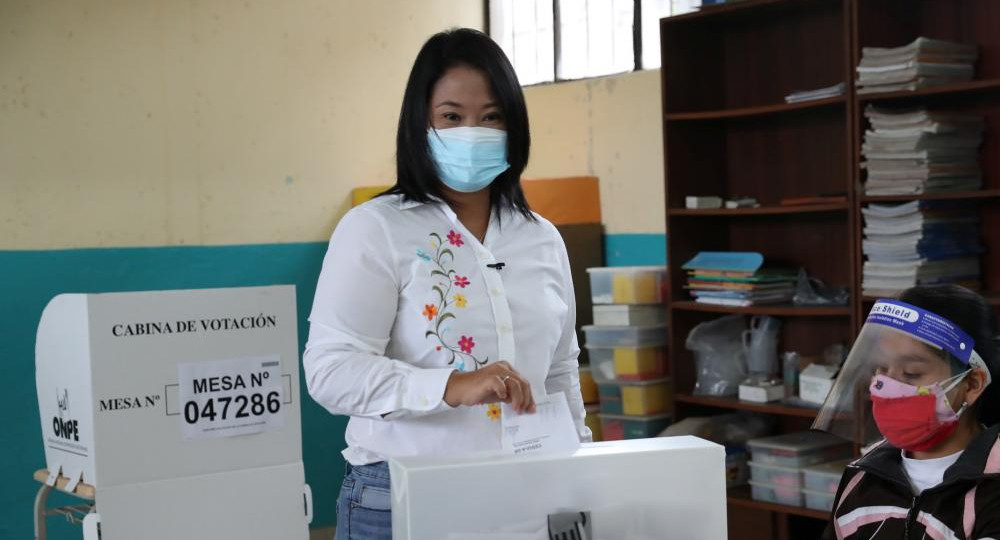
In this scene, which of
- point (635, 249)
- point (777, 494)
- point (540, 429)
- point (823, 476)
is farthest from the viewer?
point (635, 249)

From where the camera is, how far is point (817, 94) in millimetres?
3527

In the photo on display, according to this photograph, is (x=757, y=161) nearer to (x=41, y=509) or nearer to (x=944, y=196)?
(x=944, y=196)

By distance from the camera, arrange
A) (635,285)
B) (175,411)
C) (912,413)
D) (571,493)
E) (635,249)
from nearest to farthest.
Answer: (571,493), (912,413), (175,411), (635,285), (635,249)

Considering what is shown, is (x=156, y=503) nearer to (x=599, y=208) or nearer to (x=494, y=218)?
(x=494, y=218)

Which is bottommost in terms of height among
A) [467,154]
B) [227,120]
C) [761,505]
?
[761,505]

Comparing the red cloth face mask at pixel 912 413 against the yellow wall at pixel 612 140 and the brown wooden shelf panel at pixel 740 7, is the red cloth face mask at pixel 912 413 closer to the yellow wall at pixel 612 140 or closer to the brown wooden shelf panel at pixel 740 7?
the brown wooden shelf panel at pixel 740 7

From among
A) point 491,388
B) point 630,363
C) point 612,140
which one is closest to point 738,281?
point 630,363

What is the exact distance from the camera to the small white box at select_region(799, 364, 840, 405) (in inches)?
141

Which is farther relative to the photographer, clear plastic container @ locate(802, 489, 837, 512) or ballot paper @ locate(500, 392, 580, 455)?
clear plastic container @ locate(802, 489, 837, 512)

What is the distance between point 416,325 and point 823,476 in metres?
2.34

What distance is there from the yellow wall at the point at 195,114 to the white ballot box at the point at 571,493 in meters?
3.18

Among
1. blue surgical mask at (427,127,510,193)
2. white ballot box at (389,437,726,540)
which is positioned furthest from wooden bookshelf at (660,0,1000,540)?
white ballot box at (389,437,726,540)

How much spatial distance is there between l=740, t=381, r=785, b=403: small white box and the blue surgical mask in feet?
7.47

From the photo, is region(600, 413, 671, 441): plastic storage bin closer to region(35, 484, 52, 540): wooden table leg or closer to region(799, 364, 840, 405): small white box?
region(799, 364, 840, 405): small white box
